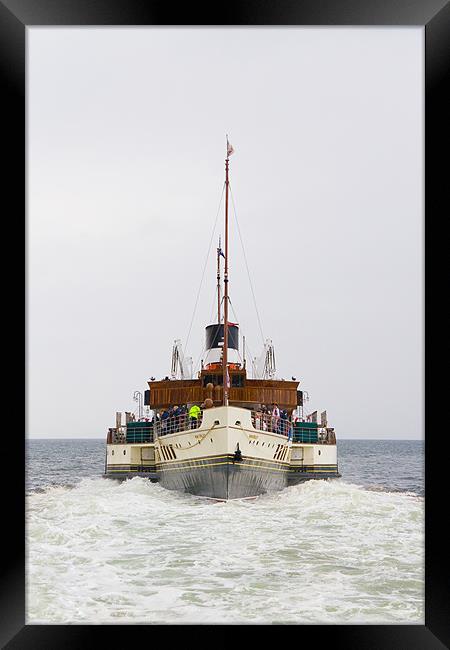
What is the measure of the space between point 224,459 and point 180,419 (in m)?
2.62

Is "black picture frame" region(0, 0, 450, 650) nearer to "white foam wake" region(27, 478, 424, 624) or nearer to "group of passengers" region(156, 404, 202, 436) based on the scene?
"white foam wake" region(27, 478, 424, 624)

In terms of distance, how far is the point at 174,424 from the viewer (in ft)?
49.7

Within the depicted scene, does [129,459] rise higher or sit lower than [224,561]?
lower

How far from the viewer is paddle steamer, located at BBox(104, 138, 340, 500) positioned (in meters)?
13.6

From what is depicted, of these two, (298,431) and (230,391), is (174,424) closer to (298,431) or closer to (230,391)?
(230,391)

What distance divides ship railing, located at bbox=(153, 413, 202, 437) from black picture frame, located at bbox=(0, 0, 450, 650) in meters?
11.1

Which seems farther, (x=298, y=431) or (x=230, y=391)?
(x=298, y=431)

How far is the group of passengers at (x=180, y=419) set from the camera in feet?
48.6

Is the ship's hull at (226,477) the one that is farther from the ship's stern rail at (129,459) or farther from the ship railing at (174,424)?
the ship's stern rail at (129,459)

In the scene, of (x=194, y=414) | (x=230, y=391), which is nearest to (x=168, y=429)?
(x=194, y=414)

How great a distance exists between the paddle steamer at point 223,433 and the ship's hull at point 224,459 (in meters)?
0.02
